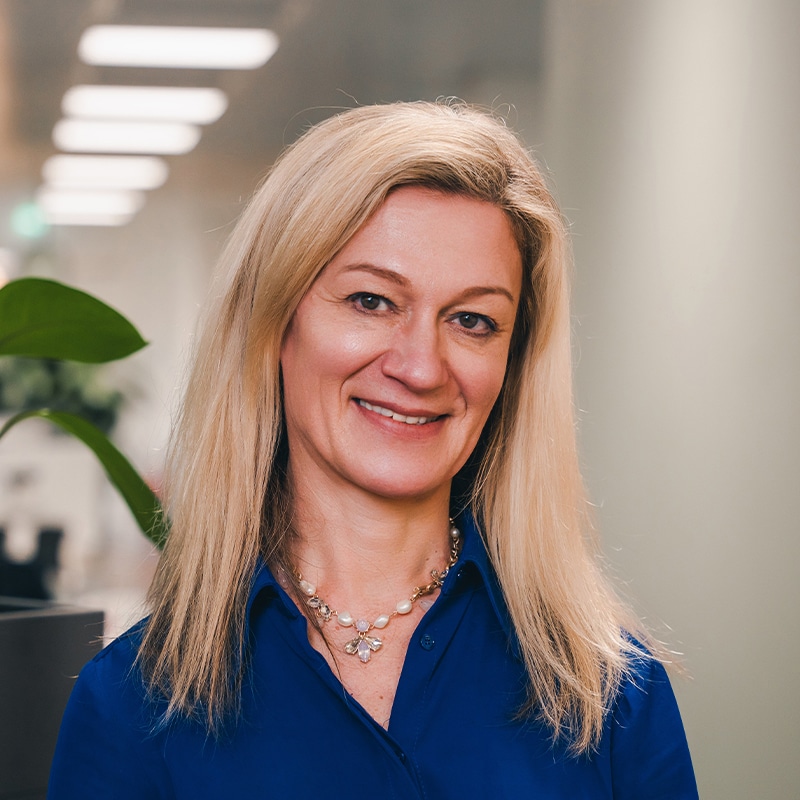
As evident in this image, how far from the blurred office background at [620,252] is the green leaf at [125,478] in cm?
21

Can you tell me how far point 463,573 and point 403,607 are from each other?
0.30ft

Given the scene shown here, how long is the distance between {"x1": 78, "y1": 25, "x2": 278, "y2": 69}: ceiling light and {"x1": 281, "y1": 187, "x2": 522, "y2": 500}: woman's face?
2.35 metres

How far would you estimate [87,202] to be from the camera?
10.9 ft

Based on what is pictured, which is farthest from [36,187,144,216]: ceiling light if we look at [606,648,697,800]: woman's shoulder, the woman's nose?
[606,648,697,800]: woman's shoulder

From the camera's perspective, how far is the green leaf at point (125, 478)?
1.59 metres

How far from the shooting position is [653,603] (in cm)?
265

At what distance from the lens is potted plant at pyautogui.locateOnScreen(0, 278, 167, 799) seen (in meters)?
1.52

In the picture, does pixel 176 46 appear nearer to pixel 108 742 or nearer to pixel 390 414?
pixel 390 414

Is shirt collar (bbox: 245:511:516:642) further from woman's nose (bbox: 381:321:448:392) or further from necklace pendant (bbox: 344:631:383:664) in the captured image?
woman's nose (bbox: 381:321:448:392)

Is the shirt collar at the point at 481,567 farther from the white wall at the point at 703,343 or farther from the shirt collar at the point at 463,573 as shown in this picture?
the white wall at the point at 703,343

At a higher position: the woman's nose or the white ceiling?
the white ceiling

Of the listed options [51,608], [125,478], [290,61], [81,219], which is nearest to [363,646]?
[125,478]

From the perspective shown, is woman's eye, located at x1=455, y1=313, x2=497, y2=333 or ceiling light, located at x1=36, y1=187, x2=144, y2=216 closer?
woman's eye, located at x1=455, y1=313, x2=497, y2=333

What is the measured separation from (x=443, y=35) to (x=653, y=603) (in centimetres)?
192
